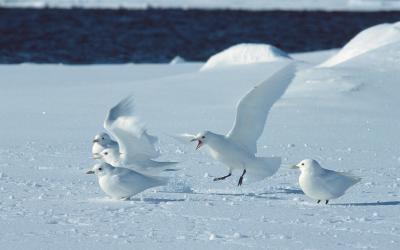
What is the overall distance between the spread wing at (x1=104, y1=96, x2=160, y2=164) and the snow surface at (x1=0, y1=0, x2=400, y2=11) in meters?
39.6

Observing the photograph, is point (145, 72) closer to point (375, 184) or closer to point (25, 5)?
point (375, 184)

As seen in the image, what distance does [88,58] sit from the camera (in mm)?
27844

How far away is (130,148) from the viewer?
8.21 metres

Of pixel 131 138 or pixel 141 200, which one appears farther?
pixel 131 138

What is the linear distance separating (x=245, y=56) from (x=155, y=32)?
22814mm

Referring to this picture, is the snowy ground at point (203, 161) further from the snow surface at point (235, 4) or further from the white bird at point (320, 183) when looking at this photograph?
the snow surface at point (235, 4)

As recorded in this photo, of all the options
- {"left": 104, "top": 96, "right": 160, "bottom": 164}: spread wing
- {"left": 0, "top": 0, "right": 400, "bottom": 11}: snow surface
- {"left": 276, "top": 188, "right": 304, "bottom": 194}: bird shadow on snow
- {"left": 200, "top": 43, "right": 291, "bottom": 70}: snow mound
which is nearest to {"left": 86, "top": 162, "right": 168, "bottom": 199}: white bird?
{"left": 104, "top": 96, "right": 160, "bottom": 164}: spread wing

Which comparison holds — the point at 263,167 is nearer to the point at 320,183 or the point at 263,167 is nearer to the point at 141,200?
the point at 320,183

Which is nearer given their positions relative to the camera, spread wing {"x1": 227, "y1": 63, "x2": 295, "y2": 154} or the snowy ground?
the snowy ground

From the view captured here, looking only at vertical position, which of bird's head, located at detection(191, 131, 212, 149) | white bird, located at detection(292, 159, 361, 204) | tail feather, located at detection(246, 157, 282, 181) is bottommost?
white bird, located at detection(292, 159, 361, 204)

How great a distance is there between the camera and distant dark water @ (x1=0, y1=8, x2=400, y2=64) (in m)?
29.2

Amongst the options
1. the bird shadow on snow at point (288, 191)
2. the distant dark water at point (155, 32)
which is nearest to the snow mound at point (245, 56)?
the bird shadow on snow at point (288, 191)

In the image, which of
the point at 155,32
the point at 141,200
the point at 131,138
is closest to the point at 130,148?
the point at 131,138

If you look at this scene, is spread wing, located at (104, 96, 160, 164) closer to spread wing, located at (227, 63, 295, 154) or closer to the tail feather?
spread wing, located at (227, 63, 295, 154)
